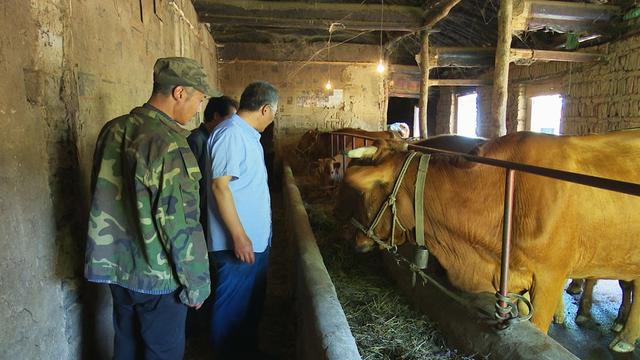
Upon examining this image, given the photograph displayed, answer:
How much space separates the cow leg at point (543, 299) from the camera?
241 centimetres

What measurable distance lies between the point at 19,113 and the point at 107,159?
1.38ft

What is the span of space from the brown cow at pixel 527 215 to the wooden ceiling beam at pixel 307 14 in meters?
5.52

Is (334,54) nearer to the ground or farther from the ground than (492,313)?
farther from the ground

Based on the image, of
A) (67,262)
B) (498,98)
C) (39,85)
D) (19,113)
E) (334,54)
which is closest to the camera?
(19,113)

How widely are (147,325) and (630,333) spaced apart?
3.43 metres

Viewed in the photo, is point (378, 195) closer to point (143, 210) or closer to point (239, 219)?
point (239, 219)

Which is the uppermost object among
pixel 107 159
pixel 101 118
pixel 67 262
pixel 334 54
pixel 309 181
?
pixel 334 54

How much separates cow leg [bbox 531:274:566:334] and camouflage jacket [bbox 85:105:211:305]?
6.37ft

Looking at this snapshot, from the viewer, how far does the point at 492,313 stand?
2.24 m

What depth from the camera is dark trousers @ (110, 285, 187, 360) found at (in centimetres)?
194

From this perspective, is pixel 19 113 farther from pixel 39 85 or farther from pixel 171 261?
pixel 171 261

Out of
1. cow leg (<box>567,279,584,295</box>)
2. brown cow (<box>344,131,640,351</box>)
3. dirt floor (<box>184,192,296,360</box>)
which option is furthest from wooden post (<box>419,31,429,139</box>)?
brown cow (<box>344,131,640,351</box>)

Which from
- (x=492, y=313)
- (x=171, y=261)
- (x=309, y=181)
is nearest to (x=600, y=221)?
(x=492, y=313)

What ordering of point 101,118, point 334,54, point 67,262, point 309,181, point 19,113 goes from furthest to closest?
point 334,54 < point 309,181 < point 101,118 < point 67,262 < point 19,113
